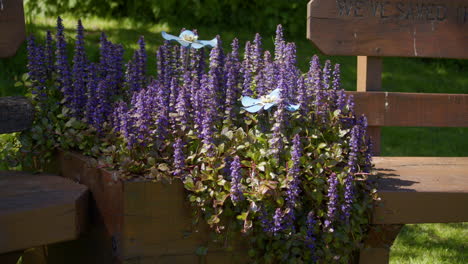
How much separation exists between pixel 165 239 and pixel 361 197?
770 mm

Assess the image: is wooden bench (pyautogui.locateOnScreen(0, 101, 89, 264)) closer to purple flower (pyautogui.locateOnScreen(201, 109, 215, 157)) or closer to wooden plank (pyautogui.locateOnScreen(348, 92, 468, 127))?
purple flower (pyautogui.locateOnScreen(201, 109, 215, 157))

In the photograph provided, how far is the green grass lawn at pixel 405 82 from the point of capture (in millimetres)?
3744

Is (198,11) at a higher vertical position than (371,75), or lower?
higher

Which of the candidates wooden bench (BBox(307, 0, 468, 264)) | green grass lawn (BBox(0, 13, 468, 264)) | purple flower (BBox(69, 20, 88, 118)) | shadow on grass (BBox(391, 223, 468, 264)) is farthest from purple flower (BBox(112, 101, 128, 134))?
shadow on grass (BBox(391, 223, 468, 264))

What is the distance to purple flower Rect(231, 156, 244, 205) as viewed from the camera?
1.83 meters

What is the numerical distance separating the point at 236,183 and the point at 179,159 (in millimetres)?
222

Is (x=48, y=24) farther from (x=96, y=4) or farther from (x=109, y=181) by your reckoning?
(x=109, y=181)

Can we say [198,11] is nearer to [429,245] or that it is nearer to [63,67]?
[429,245]

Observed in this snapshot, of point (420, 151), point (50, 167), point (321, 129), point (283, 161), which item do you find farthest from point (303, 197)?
point (420, 151)

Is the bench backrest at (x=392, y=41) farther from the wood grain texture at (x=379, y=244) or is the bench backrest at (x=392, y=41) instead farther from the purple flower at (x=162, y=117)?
the purple flower at (x=162, y=117)

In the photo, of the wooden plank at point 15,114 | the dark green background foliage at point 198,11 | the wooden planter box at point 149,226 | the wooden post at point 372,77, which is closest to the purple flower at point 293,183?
the wooden planter box at point 149,226

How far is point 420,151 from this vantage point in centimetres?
561

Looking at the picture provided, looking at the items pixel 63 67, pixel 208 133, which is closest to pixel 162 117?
pixel 208 133

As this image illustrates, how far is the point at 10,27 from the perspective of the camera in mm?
2465
